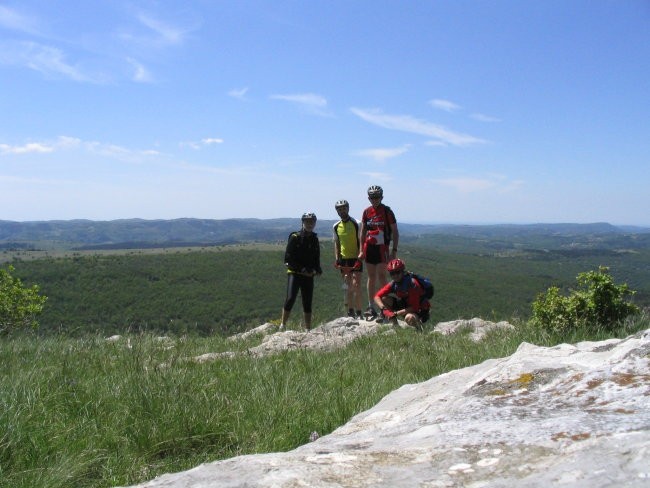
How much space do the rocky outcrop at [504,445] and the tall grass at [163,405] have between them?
0.95 metres

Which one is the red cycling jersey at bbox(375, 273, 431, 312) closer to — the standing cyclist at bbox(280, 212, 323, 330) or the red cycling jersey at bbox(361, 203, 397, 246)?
the red cycling jersey at bbox(361, 203, 397, 246)

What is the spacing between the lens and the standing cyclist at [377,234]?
8.73 m

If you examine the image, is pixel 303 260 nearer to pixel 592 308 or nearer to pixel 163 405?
pixel 592 308

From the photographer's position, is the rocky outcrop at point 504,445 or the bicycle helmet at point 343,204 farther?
the bicycle helmet at point 343,204

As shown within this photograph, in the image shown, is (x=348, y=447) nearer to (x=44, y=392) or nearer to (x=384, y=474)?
(x=384, y=474)

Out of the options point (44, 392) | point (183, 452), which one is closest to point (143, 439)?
point (183, 452)

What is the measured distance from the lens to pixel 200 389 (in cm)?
360

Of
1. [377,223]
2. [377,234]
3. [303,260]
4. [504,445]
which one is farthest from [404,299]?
[504,445]

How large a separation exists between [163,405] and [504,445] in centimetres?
225

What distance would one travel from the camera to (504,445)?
1.53 m

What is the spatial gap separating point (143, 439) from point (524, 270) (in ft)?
476

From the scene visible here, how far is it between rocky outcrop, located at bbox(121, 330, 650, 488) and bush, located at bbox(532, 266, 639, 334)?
12.3 ft

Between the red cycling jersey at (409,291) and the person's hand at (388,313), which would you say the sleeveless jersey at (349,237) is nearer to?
the red cycling jersey at (409,291)

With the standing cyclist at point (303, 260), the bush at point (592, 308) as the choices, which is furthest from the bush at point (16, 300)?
the bush at point (592, 308)
